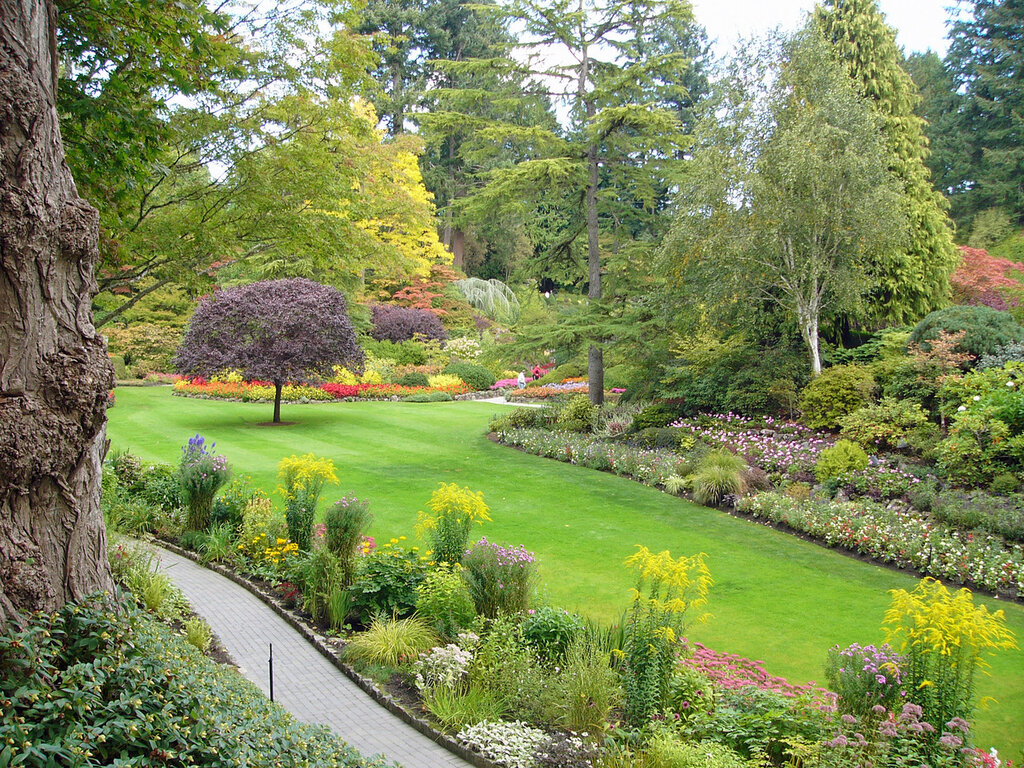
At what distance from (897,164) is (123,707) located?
59.0ft

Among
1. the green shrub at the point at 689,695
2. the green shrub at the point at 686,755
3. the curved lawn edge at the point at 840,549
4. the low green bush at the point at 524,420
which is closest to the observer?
the green shrub at the point at 686,755

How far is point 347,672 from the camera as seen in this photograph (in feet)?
17.9

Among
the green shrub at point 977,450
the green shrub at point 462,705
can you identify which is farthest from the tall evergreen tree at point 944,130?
the green shrub at point 462,705

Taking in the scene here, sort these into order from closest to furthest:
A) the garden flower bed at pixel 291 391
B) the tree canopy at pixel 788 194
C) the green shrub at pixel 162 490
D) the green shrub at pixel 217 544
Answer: the green shrub at pixel 217 544 < the green shrub at pixel 162 490 < the tree canopy at pixel 788 194 < the garden flower bed at pixel 291 391

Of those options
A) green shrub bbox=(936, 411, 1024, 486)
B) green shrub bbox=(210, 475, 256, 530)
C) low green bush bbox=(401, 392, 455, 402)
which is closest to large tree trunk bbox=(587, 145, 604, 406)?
low green bush bbox=(401, 392, 455, 402)

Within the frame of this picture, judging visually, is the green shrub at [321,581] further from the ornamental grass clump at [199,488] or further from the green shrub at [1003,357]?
the green shrub at [1003,357]

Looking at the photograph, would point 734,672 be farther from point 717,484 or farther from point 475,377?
point 475,377

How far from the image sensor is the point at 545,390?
2612cm

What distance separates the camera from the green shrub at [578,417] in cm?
1747

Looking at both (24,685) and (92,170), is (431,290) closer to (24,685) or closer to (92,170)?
(92,170)

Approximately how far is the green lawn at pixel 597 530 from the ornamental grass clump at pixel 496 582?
534 millimetres

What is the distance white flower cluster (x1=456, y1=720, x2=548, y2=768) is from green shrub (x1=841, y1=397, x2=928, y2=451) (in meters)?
9.70

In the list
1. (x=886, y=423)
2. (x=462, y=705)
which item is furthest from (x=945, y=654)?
(x=886, y=423)

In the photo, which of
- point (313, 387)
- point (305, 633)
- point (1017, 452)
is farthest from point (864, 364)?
point (313, 387)
